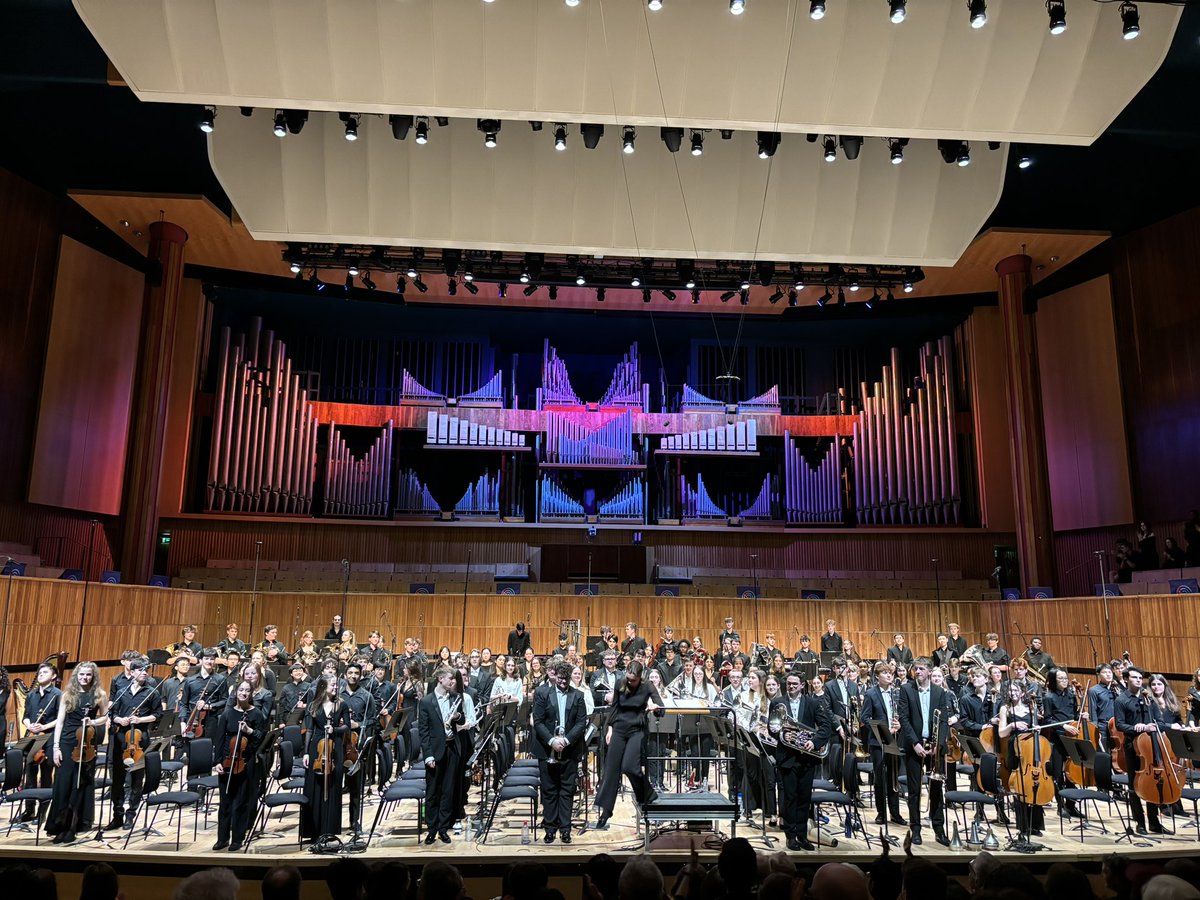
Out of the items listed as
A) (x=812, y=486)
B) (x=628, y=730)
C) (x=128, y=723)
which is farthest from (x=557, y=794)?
(x=812, y=486)

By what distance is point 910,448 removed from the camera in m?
19.1

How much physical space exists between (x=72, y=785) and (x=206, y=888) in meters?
6.00

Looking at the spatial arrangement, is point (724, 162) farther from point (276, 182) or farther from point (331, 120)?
point (276, 182)

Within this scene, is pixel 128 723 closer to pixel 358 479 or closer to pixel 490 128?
pixel 490 128

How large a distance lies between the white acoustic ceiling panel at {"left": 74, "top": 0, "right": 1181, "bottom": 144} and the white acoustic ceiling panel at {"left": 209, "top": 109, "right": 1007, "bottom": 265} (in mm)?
2376

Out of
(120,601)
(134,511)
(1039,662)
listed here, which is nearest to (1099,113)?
(1039,662)

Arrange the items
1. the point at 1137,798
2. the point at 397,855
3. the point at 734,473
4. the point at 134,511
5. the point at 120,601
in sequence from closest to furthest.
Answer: the point at 397,855 → the point at 1137,798 → the point at 120,601 → the point at 134,511 → the point at 734,473

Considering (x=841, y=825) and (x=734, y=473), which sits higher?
(x=734, y=473)

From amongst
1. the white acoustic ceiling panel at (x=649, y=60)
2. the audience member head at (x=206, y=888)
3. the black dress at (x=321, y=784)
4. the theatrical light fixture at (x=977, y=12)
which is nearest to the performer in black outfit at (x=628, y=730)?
the black dress at (x=321, y=784)

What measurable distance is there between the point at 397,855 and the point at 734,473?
46.4ft

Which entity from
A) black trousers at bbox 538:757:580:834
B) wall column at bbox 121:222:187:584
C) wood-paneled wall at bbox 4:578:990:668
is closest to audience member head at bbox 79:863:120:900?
black trousers at bbox 538:757:580:834

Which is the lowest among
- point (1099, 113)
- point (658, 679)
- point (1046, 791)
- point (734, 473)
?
point (1046, 791)

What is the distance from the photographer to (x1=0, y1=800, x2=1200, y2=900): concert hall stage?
690cm

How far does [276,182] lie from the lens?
39.0 ft
